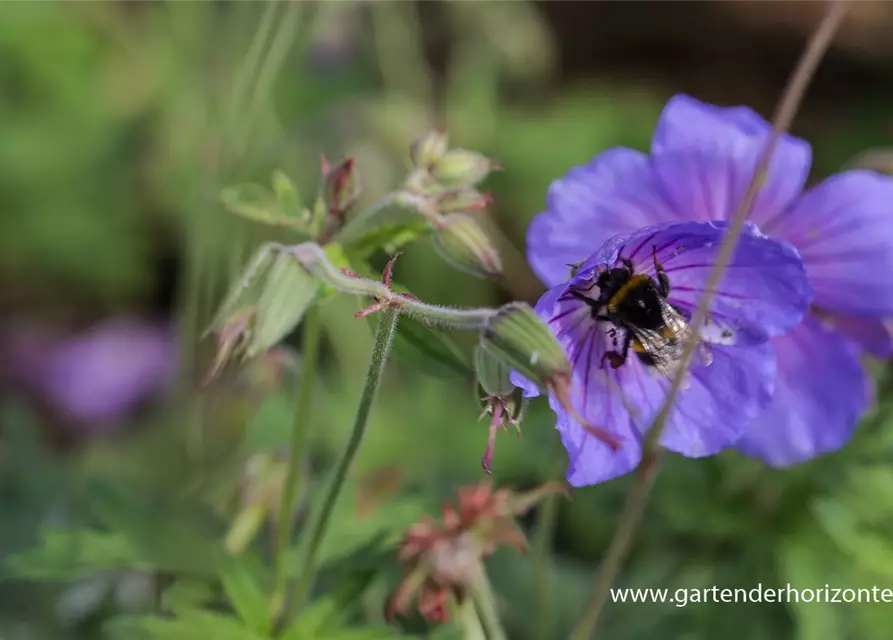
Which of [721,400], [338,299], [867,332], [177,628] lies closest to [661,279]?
[721,400]

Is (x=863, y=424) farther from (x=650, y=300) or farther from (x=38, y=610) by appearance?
(x=38, y=610)

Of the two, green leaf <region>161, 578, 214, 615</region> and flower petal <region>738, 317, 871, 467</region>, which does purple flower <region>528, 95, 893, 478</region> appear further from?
green leaf <region>161, 578, 214, 615</region>

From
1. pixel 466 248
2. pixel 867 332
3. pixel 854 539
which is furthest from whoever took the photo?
pixel 854 539

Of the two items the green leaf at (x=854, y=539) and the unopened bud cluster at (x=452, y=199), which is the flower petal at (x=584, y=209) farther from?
the green leaf at (x=854, y=539)

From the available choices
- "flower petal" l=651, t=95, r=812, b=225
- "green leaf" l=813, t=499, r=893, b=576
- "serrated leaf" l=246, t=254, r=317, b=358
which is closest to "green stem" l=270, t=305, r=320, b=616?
"serrated leaf" l=246, t=254, r=317, b=358

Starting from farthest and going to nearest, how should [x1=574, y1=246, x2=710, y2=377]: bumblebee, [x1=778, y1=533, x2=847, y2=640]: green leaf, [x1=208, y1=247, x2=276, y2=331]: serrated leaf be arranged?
[x1=778, y1=533, x2=847, y2=640]: green leaf, [x1=574, y1=246, x2=710, y2=377]: bumblebee, [x1=208, y1=247, x2=276, y2=331]: serrated leaf

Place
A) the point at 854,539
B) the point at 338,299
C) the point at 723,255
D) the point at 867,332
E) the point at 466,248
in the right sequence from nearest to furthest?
the point at 723,255 → the point at 466,248 → the point at 867,332 → the point at 854,539 → the point at 338,299

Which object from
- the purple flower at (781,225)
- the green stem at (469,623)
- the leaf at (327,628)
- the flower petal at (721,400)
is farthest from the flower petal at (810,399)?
the leaf at (327,628)

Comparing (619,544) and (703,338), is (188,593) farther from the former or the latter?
(703,338)
